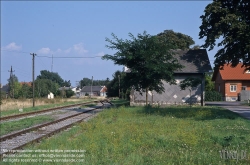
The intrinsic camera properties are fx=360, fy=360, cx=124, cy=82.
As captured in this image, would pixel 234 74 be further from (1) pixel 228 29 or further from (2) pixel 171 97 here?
(1) pixel 228 29

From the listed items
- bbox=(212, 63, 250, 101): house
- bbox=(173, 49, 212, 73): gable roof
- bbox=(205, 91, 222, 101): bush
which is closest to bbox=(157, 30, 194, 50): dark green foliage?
bbox=(212, 63, 250, 101): house

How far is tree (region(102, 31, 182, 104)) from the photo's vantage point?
28.5 metres

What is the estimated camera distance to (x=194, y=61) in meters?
41.1

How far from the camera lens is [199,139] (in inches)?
448

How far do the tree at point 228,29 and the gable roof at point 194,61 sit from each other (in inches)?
87.9

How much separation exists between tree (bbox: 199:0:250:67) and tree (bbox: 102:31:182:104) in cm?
707

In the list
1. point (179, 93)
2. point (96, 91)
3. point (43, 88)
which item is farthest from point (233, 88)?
point (96, 91)

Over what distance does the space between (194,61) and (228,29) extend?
25.2 ft

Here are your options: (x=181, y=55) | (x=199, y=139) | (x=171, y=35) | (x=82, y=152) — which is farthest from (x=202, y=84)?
(x=82, y=152)

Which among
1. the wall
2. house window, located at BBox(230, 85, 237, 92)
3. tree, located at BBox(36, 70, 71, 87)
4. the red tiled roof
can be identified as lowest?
the wall

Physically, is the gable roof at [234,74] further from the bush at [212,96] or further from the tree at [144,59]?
the tree at [144,59]

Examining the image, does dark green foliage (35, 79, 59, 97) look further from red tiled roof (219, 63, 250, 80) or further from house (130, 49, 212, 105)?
house (130, 49, 212, 105)

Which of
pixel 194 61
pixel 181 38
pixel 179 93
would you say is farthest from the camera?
pixel 181 38

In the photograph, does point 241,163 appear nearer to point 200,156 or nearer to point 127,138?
point 200,156
